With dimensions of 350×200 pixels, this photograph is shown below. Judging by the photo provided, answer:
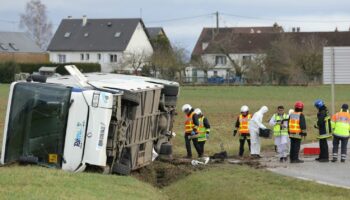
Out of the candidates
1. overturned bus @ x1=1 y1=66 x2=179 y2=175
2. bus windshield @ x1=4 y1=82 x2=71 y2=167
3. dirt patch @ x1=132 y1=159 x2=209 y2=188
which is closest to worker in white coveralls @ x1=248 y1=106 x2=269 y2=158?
dirt patch @ x1=132 y1=159 x2=209 y2=188

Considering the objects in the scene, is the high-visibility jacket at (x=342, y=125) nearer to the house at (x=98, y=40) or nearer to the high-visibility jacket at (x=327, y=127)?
the high-visibility jacket at (x=327, y=127)

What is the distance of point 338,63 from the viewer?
2728 centimetres

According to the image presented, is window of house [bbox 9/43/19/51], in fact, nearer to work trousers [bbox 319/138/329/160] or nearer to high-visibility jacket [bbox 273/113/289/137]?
high-visibility jacket [bbox 273/113/289/137]

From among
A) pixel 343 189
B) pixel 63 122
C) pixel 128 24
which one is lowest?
pixel 343 189

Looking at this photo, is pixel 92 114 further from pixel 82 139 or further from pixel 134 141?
pixel 134 141

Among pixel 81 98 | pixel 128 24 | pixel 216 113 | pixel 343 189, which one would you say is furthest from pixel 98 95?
pixel 128 24

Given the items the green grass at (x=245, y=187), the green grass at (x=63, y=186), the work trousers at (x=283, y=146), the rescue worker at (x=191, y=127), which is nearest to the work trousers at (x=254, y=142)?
the work trousers at (x=283, y=146)

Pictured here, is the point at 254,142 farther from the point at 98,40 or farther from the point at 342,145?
the point at 98,40

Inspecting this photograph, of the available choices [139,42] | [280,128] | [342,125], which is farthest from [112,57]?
[342,125]

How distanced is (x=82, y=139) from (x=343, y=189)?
507cm

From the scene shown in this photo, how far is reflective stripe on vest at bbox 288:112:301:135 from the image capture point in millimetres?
20422

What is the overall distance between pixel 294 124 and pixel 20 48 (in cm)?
9780

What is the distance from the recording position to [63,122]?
1559cm

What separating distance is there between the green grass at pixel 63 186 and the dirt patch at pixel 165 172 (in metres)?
2.61
